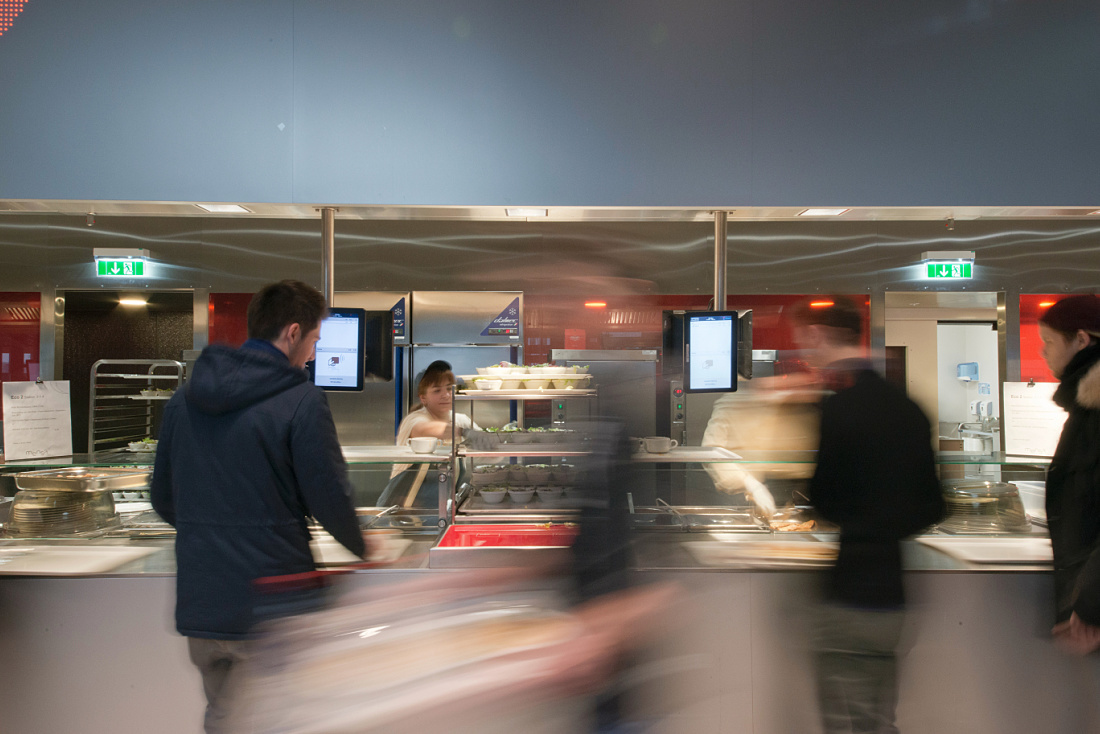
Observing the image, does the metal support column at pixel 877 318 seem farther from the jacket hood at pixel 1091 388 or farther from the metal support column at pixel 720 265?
the jacket hood at pixel 1091 388

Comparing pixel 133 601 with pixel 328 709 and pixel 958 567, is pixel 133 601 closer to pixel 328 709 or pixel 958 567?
pixel 328 709

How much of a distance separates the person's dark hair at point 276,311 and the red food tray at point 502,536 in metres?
1.13

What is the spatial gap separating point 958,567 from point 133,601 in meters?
3.15

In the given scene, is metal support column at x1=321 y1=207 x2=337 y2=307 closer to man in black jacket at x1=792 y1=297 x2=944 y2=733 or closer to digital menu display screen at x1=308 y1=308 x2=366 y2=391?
digital menu display screen at x1=308 y1=308 x2=366 y2=391

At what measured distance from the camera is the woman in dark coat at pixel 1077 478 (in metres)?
1.87

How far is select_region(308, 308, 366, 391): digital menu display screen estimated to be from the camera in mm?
3322

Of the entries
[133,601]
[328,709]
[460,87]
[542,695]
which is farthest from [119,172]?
[542,695]

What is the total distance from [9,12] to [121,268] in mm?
2720

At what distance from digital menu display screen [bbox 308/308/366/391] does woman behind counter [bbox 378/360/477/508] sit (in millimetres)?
557

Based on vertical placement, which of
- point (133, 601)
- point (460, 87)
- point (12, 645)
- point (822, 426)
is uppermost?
point (460, 87)

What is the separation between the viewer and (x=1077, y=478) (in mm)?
1949

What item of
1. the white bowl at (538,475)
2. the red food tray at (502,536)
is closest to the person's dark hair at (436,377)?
the white bowl at (538,475)

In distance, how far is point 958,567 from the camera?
2561 mm

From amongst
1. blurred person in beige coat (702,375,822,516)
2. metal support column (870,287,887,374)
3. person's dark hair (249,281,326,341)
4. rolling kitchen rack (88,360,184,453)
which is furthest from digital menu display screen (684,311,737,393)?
rolling kitchen rack (88,360,184,453)
